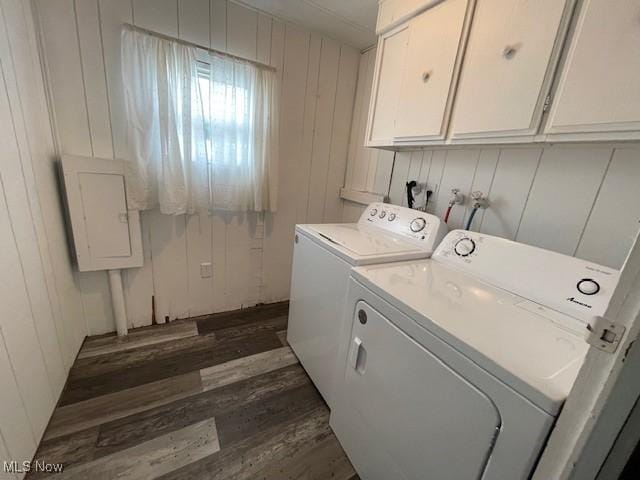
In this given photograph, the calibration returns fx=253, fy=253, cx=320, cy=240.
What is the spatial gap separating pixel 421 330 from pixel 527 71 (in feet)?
3.34

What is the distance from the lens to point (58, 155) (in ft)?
4.83

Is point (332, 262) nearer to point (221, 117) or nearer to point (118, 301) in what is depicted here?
point (221, 117)

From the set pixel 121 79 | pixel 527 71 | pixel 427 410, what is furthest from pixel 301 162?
pixel 427 410

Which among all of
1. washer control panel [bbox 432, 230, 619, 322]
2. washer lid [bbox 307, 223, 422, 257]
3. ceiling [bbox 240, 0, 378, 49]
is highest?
ceiling [bbox 240, 0, 378, 49]

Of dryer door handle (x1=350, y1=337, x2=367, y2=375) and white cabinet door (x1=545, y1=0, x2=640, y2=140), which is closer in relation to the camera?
white cabinet door (x1=545, y1=0, x2=640, y2=140)

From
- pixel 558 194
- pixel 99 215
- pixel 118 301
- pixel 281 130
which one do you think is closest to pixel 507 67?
pixel 558 194

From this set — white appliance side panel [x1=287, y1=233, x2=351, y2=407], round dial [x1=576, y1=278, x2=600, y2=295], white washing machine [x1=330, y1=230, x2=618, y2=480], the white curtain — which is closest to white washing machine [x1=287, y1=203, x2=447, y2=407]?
white appliance side panel [x1=287, y1=233, x2=351, y2=407]

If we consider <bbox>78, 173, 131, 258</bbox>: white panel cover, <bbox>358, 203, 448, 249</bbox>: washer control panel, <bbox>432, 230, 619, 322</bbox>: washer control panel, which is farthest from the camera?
<bbox>78, 173, 131, 258</bbox>: white panel cover

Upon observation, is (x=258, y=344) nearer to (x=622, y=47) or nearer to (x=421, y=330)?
(x=421, y=330)

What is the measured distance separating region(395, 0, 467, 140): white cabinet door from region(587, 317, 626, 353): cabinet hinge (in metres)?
1.07

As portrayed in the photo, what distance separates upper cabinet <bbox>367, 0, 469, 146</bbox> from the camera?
118 centimetres

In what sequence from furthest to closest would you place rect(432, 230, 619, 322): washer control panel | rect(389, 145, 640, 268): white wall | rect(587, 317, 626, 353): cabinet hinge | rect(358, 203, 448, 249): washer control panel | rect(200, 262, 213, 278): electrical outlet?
rect(200, 262, 213, 278): electrical outlet < rect(358, 203, 448, 249): washer control panel < rect(389, 145, 640, 268): white wall < rect(432, 230, 619, 322): washer control panel < rect(587, 317, 626, 353): cabinet hinge

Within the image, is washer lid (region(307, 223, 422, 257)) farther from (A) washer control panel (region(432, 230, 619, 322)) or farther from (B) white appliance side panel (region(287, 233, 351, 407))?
(A) washer control panel (region(432, 230, 619, 322))

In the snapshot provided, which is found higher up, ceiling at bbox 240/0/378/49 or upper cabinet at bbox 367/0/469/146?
ceiling at bbox 240/0/378/49
